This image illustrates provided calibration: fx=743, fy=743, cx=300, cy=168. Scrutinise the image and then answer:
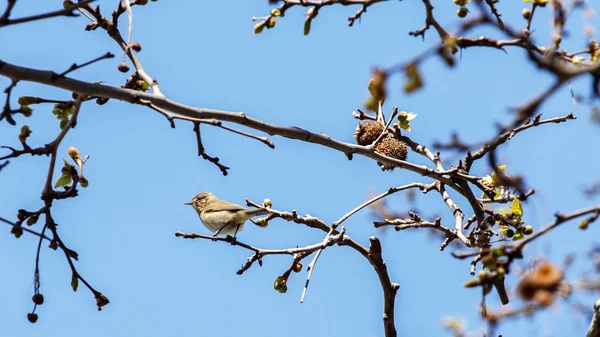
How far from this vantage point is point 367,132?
23.4 ft

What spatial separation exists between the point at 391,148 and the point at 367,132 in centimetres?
28

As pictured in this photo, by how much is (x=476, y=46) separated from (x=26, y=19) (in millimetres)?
2437

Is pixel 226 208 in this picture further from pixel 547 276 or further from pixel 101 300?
pixel 547 276

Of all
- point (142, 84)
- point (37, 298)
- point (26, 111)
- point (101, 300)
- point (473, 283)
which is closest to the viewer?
point (473, 283)

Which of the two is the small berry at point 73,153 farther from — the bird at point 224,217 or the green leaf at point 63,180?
the bird at point 224,217

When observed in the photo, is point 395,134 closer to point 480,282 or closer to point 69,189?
point 69,189

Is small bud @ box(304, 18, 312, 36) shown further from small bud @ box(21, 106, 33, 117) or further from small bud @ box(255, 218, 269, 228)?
small bud @ box(255, 218, 269, 228)

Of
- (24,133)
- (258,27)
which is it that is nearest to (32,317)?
(24,133)

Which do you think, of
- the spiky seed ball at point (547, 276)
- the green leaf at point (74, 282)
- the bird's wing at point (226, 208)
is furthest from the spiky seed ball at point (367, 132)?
the spiky seed ball at point (547, 276)

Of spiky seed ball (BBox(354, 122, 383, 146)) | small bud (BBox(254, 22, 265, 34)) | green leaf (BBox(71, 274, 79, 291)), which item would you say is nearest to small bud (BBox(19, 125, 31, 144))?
Answer: green leaf (BBox(71, 274, 79, 291))

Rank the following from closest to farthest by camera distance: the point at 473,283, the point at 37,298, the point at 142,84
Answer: the point at 473,283 → the point at 37,298 → the point at 142,84

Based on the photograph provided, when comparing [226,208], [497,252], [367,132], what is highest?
[226,208]

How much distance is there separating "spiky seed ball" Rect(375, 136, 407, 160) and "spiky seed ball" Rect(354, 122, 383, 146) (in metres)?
0.10

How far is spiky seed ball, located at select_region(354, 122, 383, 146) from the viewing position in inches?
278
